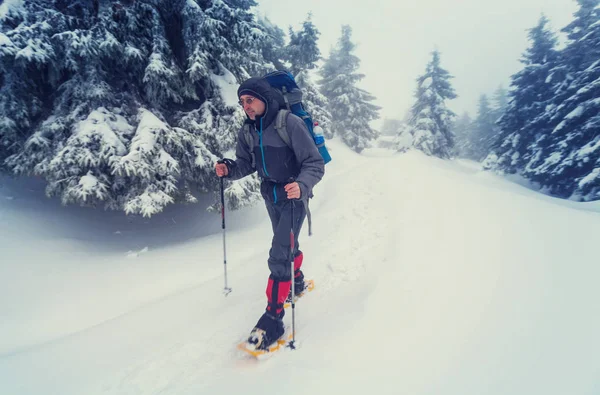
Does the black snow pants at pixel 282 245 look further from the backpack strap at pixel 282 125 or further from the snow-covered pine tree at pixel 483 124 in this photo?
the snow-covered pine tree at pixel 483 124

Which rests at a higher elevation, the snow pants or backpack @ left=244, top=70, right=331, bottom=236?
backpack @ left=244, top=70, right=331, bottom=236

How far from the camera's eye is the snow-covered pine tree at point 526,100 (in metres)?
20.1

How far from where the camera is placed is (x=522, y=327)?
90.9 inches

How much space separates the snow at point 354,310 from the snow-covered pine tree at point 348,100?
75.3ft

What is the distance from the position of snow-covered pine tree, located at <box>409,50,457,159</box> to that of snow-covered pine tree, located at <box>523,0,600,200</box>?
9190 mm

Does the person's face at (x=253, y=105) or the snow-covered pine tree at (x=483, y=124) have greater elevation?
the snow-covered pine tree at (x=483, y=124)

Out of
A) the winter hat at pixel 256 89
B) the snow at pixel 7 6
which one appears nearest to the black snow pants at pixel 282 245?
the winter hat at pixel 256 89

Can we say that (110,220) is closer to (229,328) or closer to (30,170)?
(30,170)

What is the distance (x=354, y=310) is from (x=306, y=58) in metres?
20.8

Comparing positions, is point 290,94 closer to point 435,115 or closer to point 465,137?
point 435,115

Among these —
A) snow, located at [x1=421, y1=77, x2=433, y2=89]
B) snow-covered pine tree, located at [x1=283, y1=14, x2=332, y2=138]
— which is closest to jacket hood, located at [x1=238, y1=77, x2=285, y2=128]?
snow-covered pine tree, located at [x1=283, y1=14, x2=332, y2=138]

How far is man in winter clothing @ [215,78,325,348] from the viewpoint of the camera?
280cm

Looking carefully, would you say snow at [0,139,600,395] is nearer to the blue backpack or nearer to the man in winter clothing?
the man in winter clothing

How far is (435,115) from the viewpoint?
27.8 metres
